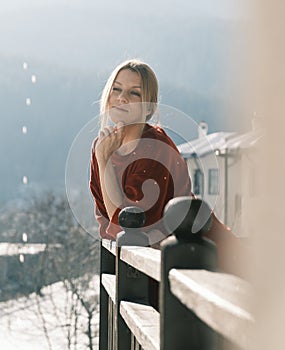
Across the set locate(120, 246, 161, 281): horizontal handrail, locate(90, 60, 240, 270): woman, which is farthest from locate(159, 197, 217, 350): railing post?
A: locate(90, 60, 240, 270): woman

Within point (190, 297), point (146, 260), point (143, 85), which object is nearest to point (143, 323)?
point (146, 260)

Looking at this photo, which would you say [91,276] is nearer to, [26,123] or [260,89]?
[26,123]

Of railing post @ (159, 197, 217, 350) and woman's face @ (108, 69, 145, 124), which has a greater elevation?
woman's face @ (108, 69, 145, 124)

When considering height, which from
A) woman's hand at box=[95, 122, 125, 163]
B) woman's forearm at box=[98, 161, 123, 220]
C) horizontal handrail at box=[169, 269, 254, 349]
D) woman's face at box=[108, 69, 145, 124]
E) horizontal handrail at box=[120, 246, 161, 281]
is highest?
woman's face at box=[108, 69, 145, 124]

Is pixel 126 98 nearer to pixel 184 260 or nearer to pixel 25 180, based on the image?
pixel 184 260

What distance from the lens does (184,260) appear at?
0.58 meters

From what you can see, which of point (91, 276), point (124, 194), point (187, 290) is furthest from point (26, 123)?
point (187, 290)

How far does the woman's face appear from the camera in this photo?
5.39 ft

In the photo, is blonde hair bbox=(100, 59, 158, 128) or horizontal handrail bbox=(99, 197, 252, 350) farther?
blonde hair bbox=(100, 59, 158, 128)

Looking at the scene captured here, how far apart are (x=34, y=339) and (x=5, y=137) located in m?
3.95

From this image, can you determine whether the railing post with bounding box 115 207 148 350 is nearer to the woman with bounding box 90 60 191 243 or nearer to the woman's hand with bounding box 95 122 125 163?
the woman with bounding box 90 60 191 243

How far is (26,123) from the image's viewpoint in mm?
12242

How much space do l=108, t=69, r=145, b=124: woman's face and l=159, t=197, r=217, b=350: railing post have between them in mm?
1008

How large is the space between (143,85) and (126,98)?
0.06 meters
